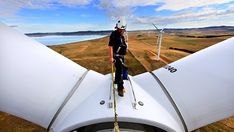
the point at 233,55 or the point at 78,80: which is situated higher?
the point at 233,55

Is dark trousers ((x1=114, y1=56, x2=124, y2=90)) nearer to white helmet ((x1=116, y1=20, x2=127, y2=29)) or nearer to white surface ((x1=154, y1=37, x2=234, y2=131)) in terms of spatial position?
white helmet ((x1=116, y1=20, x2=127, y2=29))

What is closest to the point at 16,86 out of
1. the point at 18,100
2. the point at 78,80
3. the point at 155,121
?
the point at 18,100

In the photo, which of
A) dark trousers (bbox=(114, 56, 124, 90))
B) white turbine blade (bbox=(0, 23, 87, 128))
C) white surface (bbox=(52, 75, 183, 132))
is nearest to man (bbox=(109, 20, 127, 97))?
dark trousers (bbox=(114, 56, 124, 90))

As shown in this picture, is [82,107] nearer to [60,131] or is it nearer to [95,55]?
[60,131]

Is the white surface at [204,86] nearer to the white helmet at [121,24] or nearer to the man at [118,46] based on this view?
the man at [118,46]

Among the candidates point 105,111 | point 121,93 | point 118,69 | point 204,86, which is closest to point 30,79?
point 118,69

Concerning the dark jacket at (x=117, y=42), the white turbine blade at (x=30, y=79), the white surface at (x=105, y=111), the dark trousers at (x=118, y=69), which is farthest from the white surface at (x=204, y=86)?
the white turbine blade at (x=30, y=79)

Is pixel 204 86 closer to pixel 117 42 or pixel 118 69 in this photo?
pixel 118 69
